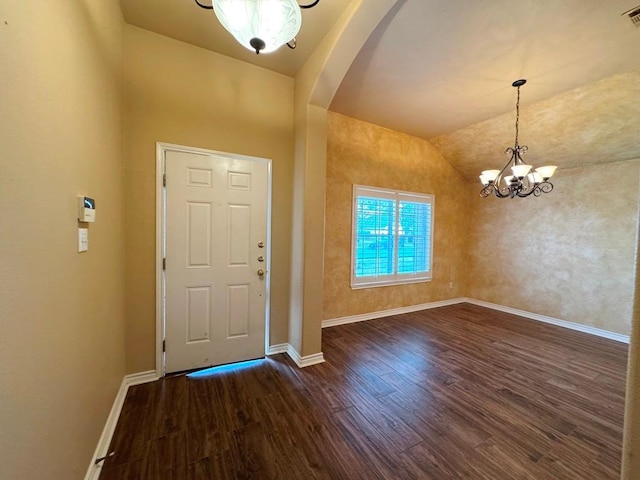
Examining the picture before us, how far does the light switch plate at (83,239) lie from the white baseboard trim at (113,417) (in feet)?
3.83

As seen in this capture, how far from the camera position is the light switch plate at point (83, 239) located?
1.24 meters

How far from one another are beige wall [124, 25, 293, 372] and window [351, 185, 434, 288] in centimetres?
160

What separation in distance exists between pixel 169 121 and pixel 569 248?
5680 millimetres

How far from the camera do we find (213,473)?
55.4 inches

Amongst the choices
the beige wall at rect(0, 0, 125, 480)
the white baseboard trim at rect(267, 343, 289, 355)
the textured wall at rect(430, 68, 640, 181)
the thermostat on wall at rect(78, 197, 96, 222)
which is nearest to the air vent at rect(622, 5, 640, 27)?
the textured wall at rect(430, 68, 640, 181)

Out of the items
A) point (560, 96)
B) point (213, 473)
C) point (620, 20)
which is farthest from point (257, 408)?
point (560, 96)

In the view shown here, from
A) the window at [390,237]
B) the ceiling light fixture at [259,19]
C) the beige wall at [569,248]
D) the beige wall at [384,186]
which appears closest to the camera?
the ceiling light fixture at [259,19]

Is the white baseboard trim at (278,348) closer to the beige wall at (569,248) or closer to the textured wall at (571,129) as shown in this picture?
the textured wall at (571,129)

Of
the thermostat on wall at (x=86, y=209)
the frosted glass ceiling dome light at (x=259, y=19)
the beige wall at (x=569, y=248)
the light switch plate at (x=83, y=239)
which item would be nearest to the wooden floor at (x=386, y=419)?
the beige wall at (x=569, y=248)

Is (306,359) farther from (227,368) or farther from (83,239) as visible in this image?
(83,239)

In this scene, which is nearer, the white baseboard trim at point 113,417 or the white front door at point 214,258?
the white baseboard trim at point 113,417

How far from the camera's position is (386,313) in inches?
163

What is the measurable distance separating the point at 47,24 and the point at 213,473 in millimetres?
2261

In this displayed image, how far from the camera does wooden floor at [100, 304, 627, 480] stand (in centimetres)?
147
